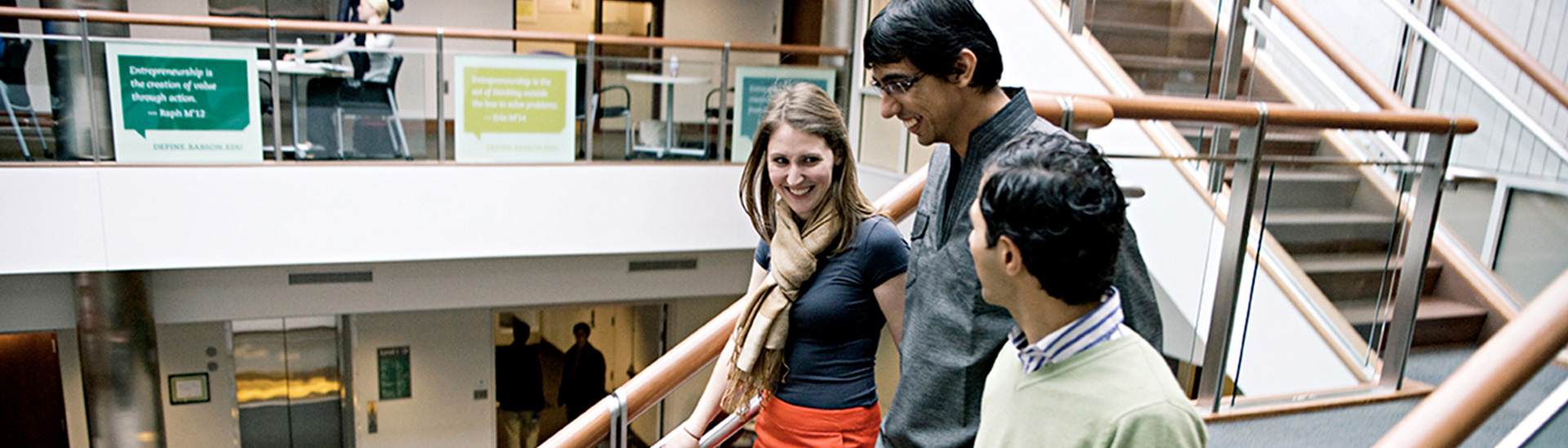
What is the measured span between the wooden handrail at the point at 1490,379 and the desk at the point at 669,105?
19.7ft

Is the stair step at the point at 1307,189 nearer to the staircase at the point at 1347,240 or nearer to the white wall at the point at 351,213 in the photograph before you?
the staircase at the point at 1347,240

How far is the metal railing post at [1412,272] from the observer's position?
2.62 meters

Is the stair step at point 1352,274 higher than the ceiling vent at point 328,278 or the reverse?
higher

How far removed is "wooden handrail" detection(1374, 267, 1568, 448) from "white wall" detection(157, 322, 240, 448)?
9.90 metres

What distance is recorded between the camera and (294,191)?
6.13 metres

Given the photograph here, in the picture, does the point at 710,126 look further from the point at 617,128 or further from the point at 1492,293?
the point at 1492,293

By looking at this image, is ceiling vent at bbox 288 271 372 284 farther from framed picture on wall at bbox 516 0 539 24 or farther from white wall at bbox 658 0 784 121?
white wall at bbox 658 0 784 121

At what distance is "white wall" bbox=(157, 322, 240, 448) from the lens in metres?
8.90

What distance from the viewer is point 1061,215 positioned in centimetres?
93

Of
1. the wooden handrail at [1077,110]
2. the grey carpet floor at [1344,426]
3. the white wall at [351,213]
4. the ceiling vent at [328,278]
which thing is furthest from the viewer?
the ceiling vent at [328,278]

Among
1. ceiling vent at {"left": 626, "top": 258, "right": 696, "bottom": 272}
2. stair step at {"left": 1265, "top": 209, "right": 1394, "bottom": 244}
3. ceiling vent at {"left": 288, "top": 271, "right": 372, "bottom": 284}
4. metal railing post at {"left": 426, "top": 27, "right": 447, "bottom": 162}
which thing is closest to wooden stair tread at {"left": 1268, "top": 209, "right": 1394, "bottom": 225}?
stair step at {"left": 1265, "top": 209, "right": 1394, "bottom": 244}

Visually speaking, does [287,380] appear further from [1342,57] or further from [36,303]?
[1342,57]

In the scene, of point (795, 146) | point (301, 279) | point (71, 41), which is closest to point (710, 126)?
point (301, 279)

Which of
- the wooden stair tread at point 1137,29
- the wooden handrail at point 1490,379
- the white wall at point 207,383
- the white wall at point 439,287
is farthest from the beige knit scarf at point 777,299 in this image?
the white wall at point 207,383
